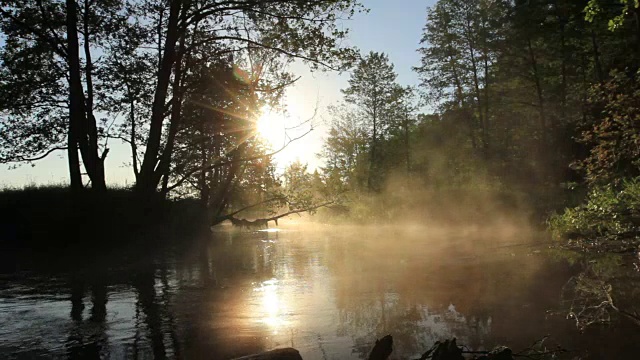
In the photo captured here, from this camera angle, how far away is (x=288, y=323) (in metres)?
7.98

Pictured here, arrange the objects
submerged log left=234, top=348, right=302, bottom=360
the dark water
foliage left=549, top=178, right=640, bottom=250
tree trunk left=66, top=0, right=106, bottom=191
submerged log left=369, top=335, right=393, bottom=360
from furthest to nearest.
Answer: tree trunk left=66, top=0, right=106, bottom=191 → foliage left=549, top=178, right=640, bottom=250 → the dark water → submerged log left=369, top=335, right=393, bottom=360 → submerged log left=234, top=348, right=302, bottom=360

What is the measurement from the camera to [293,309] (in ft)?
29.8

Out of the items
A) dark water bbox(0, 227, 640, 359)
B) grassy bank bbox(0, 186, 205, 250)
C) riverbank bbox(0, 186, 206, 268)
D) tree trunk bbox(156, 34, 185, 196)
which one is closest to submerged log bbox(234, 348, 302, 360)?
dark water bbox(0, 227, 640, 359)

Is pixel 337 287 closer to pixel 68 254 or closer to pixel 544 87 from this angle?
pixel 68 254

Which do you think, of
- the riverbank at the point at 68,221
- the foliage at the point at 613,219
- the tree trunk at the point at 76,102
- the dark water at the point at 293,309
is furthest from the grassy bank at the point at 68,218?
the foliage at the point at 613,219

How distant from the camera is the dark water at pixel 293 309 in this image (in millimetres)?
6648

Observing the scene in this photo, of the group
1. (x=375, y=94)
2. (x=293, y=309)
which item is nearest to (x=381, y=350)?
(x=293, y=309)

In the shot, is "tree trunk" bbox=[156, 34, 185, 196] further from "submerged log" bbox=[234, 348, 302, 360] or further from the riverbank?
"submerged log" bbox=[234, 348, 302, 360]

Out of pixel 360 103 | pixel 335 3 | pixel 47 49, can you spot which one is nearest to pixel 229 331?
pixel 335 3

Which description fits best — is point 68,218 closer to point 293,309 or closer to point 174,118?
point 174,118

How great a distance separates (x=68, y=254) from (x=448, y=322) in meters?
15.0

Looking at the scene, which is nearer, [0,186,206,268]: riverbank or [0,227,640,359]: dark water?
[0,227,640,359]: dark water

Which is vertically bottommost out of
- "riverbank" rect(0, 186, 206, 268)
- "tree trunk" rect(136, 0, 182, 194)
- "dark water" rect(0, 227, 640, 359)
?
"dark water" rect(0, 227, 640, 359)

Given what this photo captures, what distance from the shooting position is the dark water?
21.8ft
